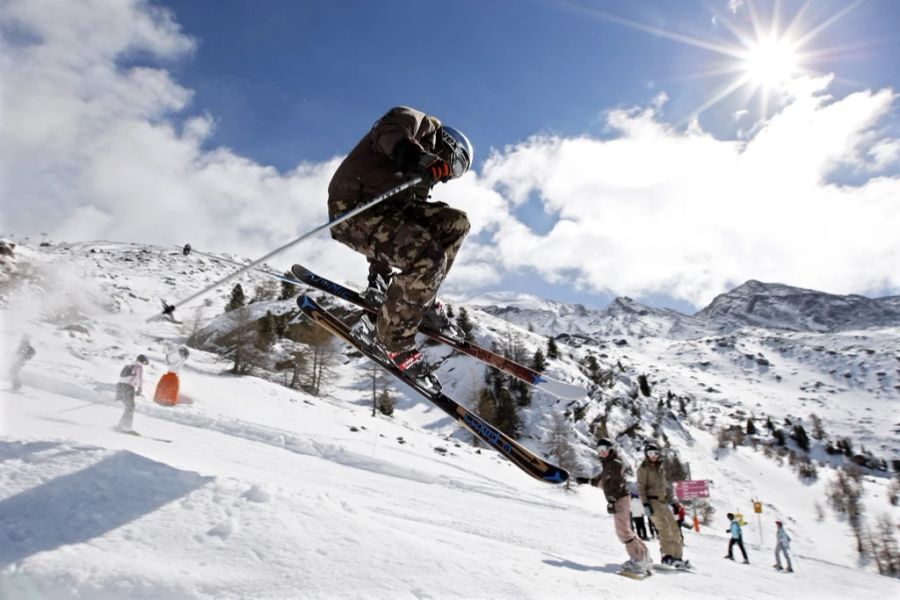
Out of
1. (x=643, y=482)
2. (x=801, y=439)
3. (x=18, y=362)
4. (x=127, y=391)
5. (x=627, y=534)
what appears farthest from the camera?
(x=801, y=439)

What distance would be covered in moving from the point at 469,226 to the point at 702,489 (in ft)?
98.5

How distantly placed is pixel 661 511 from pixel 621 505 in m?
1.52

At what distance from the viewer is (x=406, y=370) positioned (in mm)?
6031

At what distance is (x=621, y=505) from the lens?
6520 mm

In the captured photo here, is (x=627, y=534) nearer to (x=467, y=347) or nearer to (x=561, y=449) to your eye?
(x=467, y=347)

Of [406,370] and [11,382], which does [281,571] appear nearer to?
[406,370]

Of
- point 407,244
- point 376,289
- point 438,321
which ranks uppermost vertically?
point 376,289

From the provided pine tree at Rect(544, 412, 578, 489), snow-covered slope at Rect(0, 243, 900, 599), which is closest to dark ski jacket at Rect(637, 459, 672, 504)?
snow-covered slope at Rect(0, 243, 900, 599)

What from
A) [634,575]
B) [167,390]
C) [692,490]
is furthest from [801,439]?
[634,575]

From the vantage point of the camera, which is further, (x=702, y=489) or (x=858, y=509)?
(x=858, y=509)

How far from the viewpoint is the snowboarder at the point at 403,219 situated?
4480mm

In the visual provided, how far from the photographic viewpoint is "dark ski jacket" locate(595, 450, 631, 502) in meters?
6.55

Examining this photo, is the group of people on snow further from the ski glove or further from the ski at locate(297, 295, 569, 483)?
the ski glove

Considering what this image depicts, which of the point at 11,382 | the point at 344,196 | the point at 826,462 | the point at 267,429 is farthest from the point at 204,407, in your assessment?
the point at 826,462
